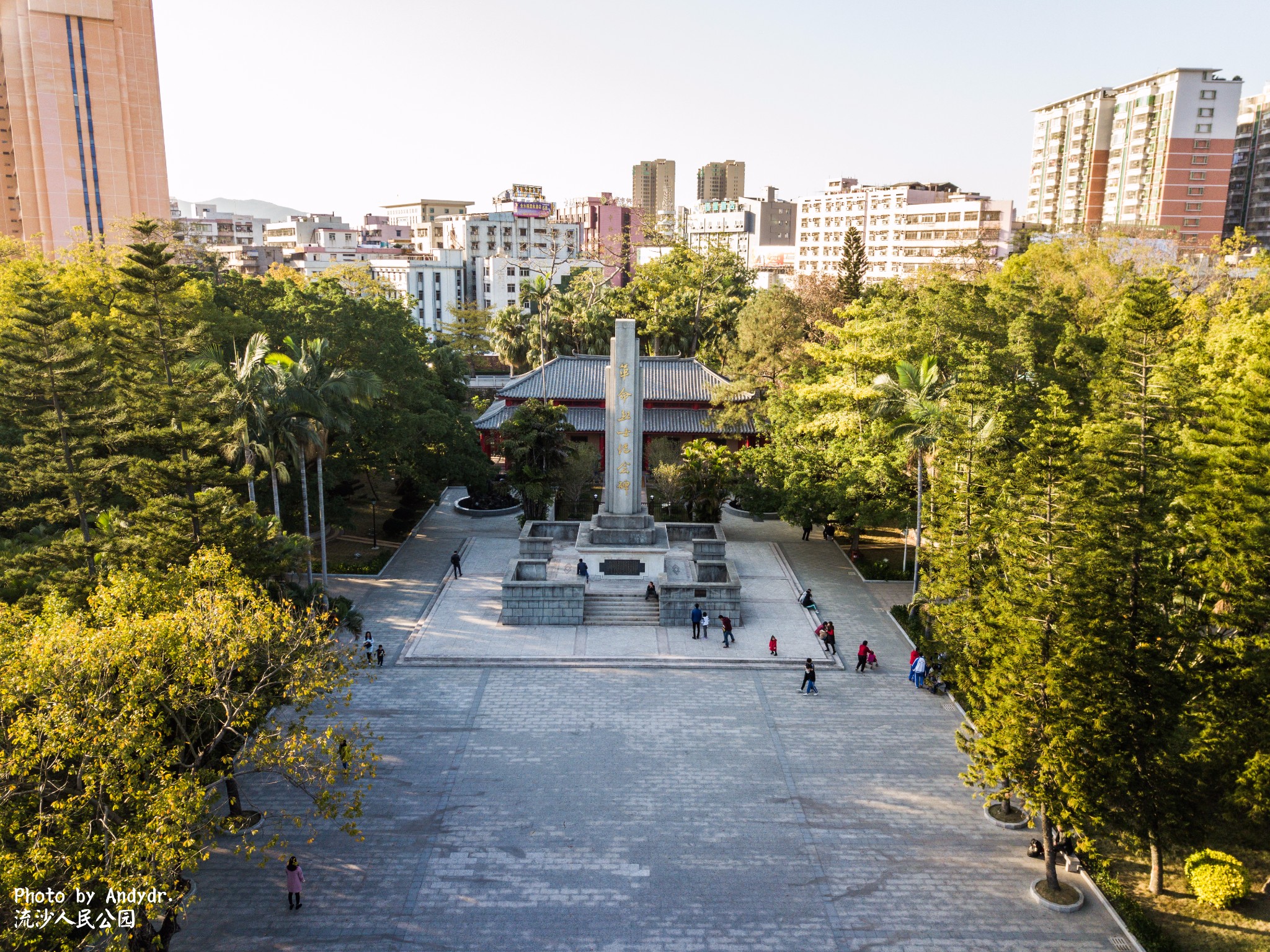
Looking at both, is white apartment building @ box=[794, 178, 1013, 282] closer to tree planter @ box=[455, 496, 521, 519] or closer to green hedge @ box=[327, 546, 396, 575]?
tree planter @ box=[455, 496, 521, 519]

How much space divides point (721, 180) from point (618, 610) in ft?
588

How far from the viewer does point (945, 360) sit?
88.4 feet

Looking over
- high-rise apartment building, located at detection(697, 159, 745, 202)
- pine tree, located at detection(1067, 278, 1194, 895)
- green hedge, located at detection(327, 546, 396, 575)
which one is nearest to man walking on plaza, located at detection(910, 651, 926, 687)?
pine tree, located at detection(1067, 278, 1194, 895)

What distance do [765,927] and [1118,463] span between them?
345 inches

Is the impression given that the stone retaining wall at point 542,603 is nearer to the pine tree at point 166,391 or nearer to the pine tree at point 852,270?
the pine tree at point 166,391

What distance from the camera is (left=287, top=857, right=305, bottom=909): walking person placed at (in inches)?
500

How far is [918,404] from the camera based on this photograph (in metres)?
22.6

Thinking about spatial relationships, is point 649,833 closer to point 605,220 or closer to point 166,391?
point 166,391

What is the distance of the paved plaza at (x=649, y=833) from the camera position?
1260 centimetres

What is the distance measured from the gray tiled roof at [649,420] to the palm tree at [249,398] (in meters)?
17.7

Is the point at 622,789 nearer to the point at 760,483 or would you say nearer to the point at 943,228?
the point at 760,483

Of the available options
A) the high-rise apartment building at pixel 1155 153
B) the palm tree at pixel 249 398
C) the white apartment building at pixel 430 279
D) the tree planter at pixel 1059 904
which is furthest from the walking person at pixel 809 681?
the white apartment building at pixel 430 279

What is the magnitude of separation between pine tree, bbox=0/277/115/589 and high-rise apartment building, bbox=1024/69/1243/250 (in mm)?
62800

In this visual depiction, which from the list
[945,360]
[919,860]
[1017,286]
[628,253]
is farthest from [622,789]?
[628,253]
